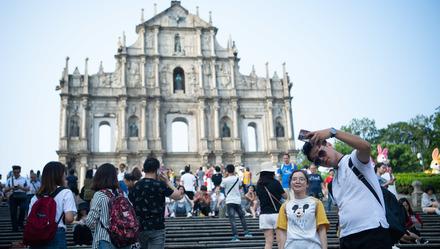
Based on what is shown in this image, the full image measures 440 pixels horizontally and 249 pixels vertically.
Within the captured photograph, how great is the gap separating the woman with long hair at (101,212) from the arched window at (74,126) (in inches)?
1077

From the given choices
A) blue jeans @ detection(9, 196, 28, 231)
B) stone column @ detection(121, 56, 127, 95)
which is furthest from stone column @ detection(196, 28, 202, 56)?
blue jeans @ detection(9, 196, 28, 231)

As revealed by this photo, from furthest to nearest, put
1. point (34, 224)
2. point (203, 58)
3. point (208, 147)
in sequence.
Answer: point (203, 58), point (208, 147), point (34, 224)

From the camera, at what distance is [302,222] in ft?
13.8

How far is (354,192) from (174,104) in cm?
2921

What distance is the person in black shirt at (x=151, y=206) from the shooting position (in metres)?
5.47

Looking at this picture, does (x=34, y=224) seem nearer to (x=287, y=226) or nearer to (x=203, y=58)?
(x=287, y=226)

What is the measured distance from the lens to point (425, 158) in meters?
45.9

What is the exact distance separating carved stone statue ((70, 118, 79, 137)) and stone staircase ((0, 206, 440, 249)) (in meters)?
18.2

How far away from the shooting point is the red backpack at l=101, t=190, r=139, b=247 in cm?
447

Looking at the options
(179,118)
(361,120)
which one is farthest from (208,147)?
(361,120)

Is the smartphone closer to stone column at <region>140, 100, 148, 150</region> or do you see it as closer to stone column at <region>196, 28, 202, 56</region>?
stone column at <region>140, 100, 148, 150</region>

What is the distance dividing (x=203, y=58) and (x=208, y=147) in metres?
7.25

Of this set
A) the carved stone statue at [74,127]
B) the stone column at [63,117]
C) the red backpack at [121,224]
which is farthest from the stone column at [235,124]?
the red backpack at [121,224]

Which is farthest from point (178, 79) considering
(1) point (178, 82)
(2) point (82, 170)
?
(2) point (82, 170)
